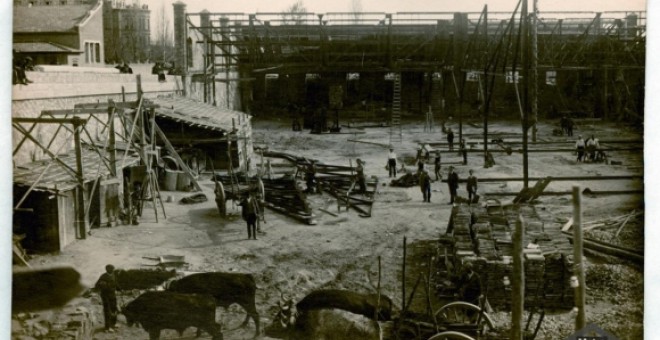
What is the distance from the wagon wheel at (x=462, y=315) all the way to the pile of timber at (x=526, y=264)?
801 millimetres

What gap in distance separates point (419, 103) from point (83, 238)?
36.4 m

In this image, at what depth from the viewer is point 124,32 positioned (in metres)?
27.0

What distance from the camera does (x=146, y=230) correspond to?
17344 millimetres

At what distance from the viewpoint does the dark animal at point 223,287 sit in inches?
471

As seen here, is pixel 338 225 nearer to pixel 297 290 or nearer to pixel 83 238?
pixel 297 290

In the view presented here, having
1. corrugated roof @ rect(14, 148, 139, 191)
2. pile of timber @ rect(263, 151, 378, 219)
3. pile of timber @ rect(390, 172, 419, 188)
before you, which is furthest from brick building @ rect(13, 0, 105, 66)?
pile of timber @ rect(390, 172, 419, 188)

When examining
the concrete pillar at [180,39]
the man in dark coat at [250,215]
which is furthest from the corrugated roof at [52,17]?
the man in dark coat at [250,215]

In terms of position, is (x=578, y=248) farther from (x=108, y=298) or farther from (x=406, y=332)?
(x=108, y=298)

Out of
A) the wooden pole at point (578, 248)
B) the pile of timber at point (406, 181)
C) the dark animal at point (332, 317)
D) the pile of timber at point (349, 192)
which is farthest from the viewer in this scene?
the pile of timber at point (406, 181)

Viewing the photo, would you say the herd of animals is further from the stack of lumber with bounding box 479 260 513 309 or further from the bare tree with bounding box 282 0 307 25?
the bare tree with bounding box 282 0 307 25

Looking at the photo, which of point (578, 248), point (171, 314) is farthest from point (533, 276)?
point (171, 314)

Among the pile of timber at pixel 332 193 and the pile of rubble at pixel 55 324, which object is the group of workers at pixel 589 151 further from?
the pile of rubble at pixel 55 324

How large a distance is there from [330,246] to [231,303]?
5092 millimetres

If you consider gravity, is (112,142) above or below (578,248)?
above
